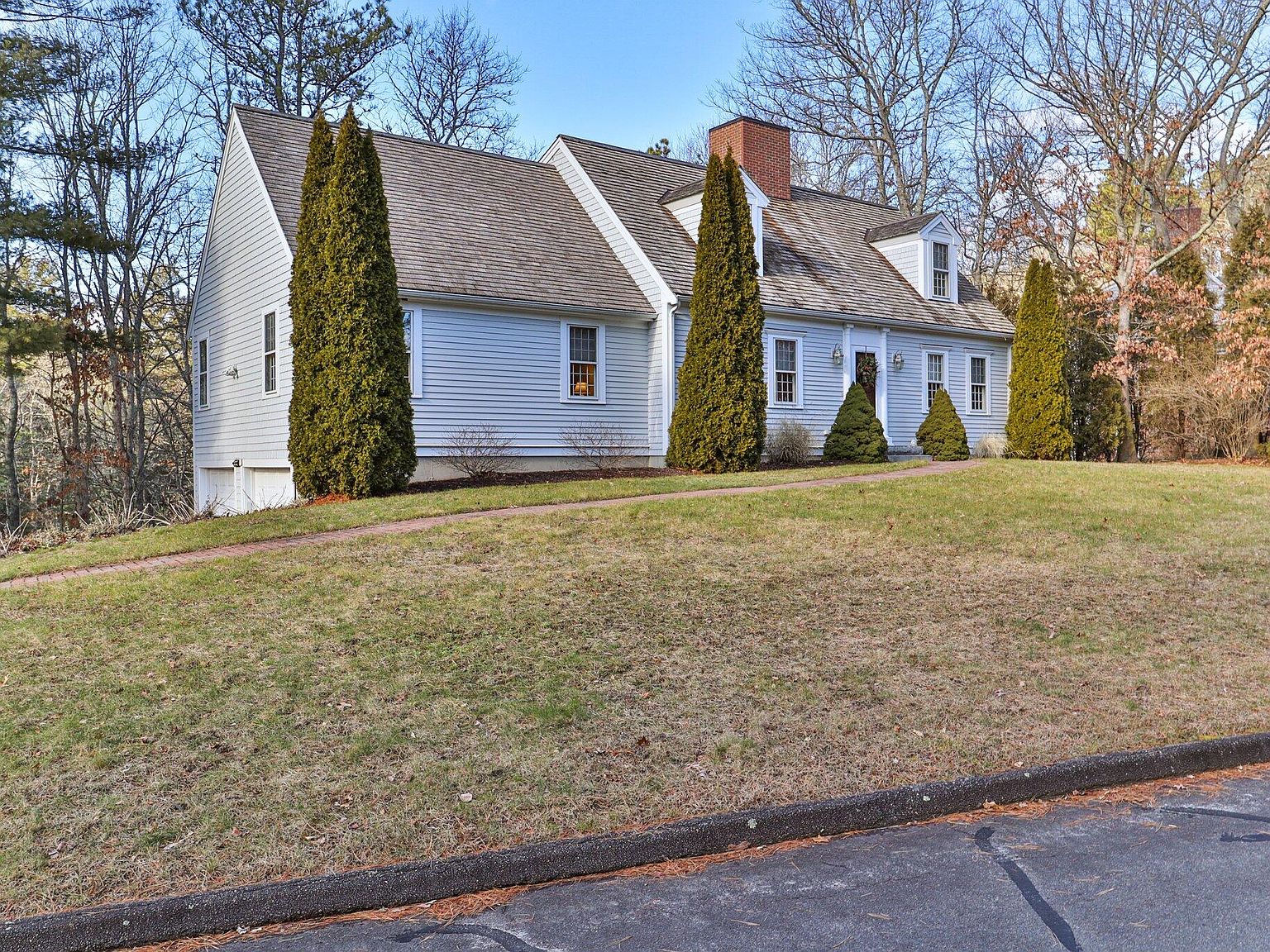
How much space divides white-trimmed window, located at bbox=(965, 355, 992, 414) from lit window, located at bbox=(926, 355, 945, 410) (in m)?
0.85

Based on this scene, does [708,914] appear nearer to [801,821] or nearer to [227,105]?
[801,821]

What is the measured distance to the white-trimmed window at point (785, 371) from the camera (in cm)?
1956

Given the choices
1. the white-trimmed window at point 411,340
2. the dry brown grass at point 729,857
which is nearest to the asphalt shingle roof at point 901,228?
the white-trimmed window at point 411,340

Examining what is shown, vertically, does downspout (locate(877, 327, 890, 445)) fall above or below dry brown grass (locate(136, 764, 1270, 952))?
above

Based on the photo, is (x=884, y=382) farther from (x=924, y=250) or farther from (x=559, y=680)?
(x=559, y=680)

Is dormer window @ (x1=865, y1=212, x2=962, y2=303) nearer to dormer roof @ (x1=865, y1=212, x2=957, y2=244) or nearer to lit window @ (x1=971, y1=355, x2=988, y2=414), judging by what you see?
dormer roof @ (x1=865, y1=212, x2=957, y2=244)

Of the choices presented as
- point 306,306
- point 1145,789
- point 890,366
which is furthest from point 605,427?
point 1145,789

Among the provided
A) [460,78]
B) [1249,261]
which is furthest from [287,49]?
[1249,261]

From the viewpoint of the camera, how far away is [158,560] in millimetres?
9406

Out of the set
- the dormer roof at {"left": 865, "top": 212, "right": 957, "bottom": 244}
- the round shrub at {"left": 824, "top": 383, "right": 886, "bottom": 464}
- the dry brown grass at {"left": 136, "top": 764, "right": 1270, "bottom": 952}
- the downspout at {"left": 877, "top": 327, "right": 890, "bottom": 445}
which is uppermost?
the dormer roof at {"left": 865, "top": 212, "right": 957, "bottom": 244}

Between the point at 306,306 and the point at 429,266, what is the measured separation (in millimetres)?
2974

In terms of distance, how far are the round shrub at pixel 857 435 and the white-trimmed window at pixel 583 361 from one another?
15.5 feet

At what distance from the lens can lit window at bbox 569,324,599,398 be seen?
58.2 ft

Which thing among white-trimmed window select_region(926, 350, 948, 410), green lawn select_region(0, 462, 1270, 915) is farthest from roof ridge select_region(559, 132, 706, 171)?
green lawn select_region(0, 462, 1270, 915)
